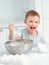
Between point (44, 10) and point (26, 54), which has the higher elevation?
point (44, 10)

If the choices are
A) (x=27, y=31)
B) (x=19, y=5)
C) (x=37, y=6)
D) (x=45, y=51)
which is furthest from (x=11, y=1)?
(x=45, y=51)

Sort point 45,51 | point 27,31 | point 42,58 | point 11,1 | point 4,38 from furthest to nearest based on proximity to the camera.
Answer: point 11,1, point 4,38, point 27,31, point 45,51, point 42,58

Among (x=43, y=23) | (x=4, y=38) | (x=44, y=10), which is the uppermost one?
(x=44, y=10)

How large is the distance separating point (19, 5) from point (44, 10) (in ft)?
0.85

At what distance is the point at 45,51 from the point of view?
1.06 metres

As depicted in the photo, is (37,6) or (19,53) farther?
(37,6)

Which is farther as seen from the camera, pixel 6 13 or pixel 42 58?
pixel 6 13

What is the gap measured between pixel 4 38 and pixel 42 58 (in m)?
0.93

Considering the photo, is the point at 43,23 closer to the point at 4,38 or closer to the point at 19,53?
the point at 4,38

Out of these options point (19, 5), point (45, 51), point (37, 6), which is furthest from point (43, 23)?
point (45, 51)

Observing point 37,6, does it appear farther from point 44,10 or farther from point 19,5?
point 19,5

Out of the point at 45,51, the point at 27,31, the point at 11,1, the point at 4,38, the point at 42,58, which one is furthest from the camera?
the point at 11,1

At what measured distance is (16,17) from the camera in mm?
1986

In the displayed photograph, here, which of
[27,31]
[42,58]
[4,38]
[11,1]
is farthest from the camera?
[11,1]
